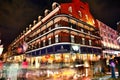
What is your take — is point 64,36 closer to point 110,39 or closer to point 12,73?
point 110,39

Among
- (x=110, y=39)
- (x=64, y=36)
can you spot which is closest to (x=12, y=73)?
(x=64, y=36)

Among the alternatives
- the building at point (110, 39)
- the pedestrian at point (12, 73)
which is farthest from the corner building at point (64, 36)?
the pedestrian at point (12, 73)

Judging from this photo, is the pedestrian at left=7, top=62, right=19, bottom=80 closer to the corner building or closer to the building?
the corner building

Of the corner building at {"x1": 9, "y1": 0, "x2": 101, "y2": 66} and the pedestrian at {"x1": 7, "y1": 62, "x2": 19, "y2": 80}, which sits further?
the corner building at {"x1": 9, "y1": 0, "x2": 101, "y2": 66}

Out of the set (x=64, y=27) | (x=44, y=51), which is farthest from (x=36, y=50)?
(x=64, y=27)

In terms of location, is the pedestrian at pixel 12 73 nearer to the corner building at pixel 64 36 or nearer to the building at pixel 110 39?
the corner building at pixel 64 36

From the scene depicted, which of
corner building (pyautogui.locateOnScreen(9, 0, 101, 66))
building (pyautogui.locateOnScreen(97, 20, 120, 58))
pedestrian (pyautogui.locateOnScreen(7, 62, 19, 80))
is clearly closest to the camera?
pedestrian (pyautogui.locateOnScreen(7, 62, 19, 80))

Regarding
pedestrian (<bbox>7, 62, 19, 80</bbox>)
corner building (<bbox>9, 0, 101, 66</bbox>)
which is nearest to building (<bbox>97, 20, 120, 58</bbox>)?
corner building (<bbox>9, 0, 101, 66</bbox>)

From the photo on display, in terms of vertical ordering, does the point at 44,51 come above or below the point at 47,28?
below

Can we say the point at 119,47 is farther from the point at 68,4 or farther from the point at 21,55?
the point at 21,55

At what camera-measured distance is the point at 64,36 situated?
1062 centimetres

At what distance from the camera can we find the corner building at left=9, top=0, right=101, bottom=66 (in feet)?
32.7

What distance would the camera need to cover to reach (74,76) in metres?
7.59

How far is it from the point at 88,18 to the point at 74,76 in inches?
163
